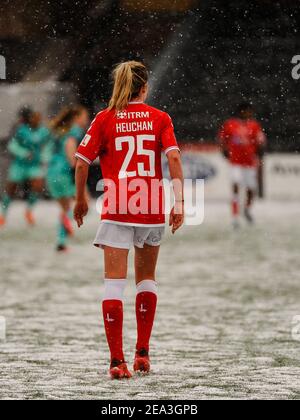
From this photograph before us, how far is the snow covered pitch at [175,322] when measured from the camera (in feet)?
22.4

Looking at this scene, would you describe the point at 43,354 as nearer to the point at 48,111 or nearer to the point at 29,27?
the point at 29,27

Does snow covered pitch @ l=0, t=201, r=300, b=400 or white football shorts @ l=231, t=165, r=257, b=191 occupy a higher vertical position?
white football shorts @ l=231, t=165, r=257, b=191

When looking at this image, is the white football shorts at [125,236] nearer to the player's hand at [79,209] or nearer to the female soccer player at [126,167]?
the female soccer player at [126,167]

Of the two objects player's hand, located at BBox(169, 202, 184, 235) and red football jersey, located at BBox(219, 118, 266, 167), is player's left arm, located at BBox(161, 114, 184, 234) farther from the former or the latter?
red football jersey, located at BBox(219, 118, 266, 167)

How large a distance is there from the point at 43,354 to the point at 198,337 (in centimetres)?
132

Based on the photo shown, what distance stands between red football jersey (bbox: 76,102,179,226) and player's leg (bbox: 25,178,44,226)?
45.0 feet

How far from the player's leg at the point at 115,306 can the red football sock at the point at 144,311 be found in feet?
0.57

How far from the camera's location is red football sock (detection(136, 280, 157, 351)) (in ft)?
23.5

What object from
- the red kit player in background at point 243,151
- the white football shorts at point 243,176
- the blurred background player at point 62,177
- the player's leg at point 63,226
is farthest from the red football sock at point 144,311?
the white football shorts at point 243,176

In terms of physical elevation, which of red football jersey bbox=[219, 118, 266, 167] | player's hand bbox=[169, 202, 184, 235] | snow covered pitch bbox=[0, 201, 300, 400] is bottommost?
snow covered pitch bbox=[0, 201, 300, 400]

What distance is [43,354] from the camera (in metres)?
8.05

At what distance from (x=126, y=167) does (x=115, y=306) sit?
31.0 inches

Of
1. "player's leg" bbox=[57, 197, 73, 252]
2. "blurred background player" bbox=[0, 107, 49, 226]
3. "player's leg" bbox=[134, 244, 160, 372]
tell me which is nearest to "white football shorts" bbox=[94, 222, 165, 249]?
"player's leg" bbox=[134, 244, 160, 372]

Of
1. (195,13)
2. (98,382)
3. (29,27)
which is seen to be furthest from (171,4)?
(98,382)
